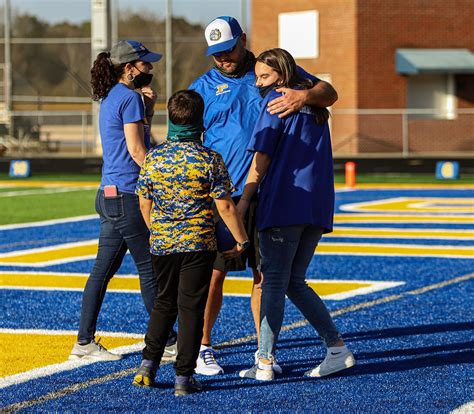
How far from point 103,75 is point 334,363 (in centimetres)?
221

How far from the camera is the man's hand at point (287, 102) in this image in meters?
6.35

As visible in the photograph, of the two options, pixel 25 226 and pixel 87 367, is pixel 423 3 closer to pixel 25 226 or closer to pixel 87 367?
pixel 25 226

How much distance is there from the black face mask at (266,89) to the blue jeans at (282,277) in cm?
78

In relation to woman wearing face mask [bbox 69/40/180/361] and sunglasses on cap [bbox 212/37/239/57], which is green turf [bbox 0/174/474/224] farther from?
sunglasses on cap [bbox 212/37/239/57]

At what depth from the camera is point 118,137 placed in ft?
23.3

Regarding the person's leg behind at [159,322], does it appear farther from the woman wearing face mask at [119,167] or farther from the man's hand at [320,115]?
the man's hand at [320,115]

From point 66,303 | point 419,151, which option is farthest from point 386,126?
point 66,303

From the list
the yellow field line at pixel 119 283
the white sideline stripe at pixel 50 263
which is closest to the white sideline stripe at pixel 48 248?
the white sideline stripe at pixel 50 263

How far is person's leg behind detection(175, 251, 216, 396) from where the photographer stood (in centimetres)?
620

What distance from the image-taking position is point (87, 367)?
697 cm

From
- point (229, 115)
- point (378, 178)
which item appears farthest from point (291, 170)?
point (378, 178)

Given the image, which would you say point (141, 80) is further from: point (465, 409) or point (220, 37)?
point (465, 409)

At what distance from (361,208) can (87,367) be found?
12.7 meters

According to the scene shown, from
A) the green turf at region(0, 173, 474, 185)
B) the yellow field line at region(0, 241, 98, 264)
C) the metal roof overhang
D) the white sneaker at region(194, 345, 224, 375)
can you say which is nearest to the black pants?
the white sneaker at region(194, 345, 224, 375)
